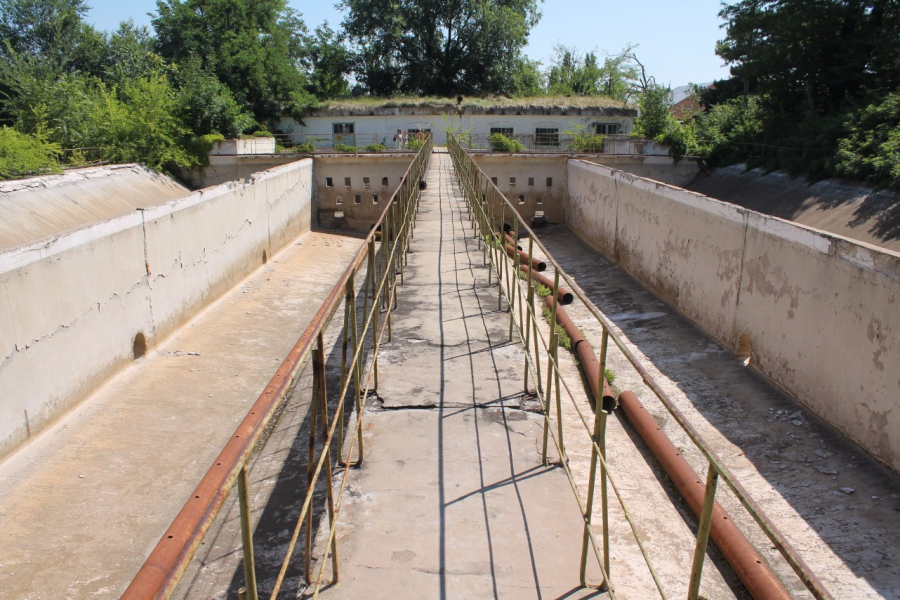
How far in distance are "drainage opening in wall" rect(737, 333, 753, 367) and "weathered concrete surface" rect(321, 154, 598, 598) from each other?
4.23 meters

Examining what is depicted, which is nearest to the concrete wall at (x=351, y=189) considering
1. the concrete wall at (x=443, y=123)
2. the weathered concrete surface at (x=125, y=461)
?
the weathered concrete surface at (x=125, y=461)

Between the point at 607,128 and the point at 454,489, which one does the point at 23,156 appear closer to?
the point at 454,489

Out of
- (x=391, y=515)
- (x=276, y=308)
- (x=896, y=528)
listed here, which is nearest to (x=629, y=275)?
(x=276, y=308)

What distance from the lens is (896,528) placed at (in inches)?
211

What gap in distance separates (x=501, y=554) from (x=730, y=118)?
23067 millimetres

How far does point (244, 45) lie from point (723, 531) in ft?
117

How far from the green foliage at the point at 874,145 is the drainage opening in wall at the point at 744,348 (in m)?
7.52

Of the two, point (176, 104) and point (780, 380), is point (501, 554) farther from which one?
point (176, 104)

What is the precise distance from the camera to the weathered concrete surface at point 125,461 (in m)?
5.27

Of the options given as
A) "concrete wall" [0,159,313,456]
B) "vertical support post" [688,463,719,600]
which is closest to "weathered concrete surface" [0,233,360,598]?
"concrete wall" [0,159,313,456]

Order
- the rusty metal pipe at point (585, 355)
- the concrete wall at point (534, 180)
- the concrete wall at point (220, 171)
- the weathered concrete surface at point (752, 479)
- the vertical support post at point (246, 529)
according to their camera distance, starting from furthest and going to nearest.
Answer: the concrete wall at point (220, 171) < the concrete wall at point (534, 180) < the rusty metal pipe at point (585, 355) < the weathered concrete surface at point (752, 479) < the vertical support post at point (246, 529)

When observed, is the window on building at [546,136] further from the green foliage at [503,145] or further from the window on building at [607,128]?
the green foliage at [503,145]

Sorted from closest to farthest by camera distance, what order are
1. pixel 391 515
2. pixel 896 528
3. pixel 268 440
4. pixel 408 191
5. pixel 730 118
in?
pixel 391 515, pixel 896 528, pixel 268 440, pixel 408 191, pixel 730 118

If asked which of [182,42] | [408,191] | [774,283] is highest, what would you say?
[182,42]
